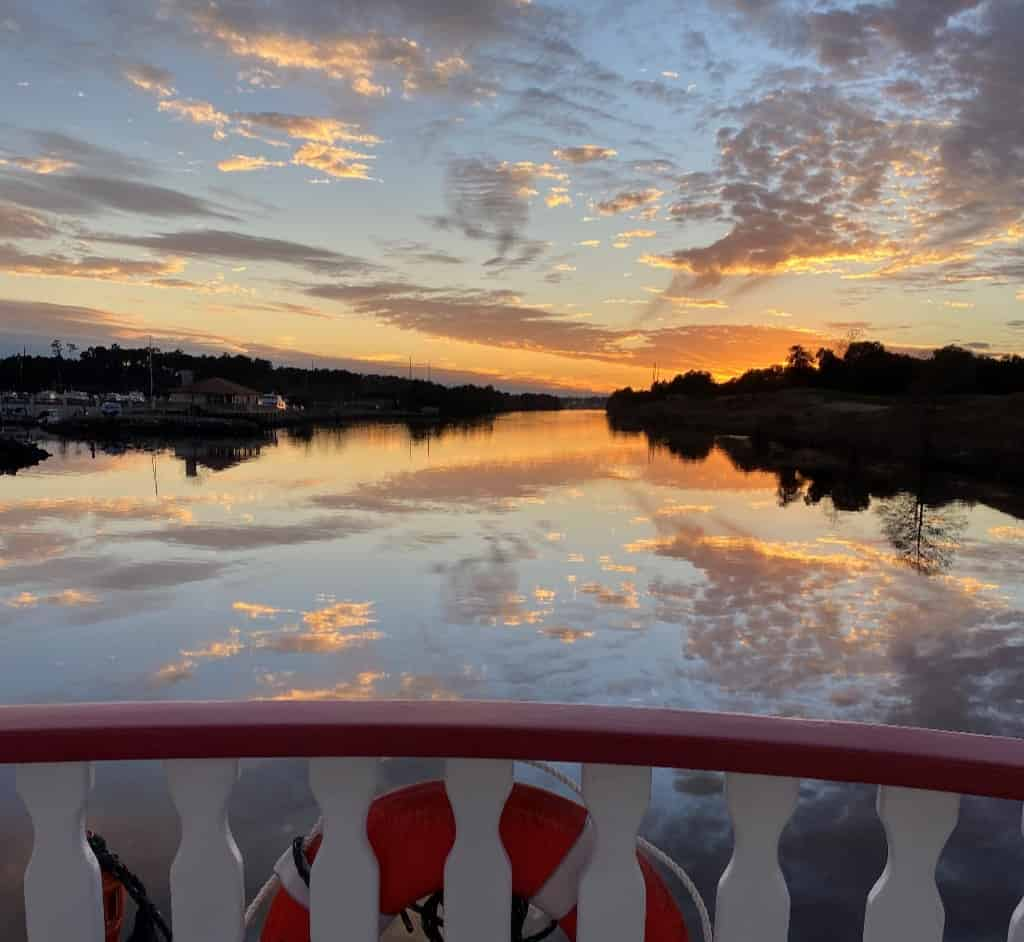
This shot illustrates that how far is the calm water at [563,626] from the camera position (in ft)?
17.2

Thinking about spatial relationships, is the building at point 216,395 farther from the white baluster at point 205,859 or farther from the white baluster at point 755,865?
the white baluster at point 755,865

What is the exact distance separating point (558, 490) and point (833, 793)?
22.1 metres

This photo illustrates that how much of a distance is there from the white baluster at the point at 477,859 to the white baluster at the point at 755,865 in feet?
1.25

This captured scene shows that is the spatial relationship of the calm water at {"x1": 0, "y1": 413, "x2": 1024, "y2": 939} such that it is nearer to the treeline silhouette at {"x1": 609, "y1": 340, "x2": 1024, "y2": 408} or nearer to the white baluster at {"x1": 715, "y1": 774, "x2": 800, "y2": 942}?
the white baluster at {"x1": 715, "y1": 774, "x2": 800, "y2": 942}

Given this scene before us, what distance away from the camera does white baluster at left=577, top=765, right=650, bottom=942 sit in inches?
53.4

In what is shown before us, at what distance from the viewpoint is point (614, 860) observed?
1.39m

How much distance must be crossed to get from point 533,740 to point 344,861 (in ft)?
1.39

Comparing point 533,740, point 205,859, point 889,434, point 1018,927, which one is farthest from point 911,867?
point 889,434

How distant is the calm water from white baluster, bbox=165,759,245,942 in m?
3.68

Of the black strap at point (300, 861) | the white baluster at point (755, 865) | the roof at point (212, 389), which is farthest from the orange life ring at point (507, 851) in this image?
the roof at point (212, 389)

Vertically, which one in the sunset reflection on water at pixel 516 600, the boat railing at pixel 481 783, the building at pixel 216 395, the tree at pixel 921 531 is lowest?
the sunset reflection on water at pixel 516 600

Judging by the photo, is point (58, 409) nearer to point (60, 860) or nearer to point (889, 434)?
point (889, 434)

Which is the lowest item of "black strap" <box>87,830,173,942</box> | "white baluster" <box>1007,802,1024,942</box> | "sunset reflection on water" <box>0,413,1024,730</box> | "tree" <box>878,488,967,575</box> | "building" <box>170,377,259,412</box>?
"sunset reflection on water" <box>0,413,1024,730</box>

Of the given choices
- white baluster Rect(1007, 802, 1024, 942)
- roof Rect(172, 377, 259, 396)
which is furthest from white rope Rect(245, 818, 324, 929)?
roof Rect(172, 377, 259, 396)
